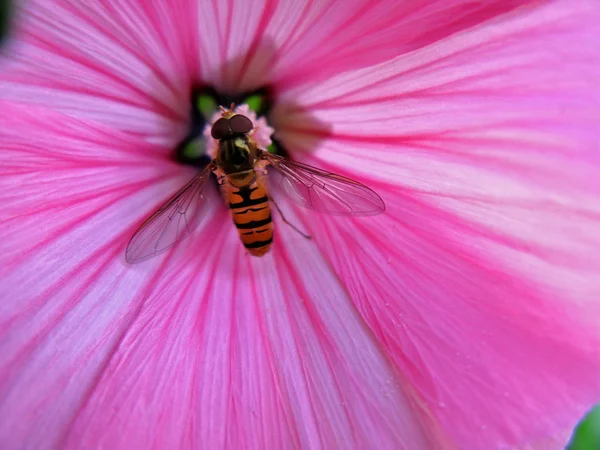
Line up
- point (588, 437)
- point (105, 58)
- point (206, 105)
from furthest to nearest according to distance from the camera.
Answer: point (588, 437) → point (206, 105) → point (105, 58)

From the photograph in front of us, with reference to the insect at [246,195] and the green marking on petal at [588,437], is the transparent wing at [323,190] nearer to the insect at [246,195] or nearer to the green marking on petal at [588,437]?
the insect at [246,195]

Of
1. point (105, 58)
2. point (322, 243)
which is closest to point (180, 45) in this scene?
point (105, 58)

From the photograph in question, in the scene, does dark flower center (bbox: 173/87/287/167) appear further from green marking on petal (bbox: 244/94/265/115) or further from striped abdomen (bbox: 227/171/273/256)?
striped abdomen (bbox: 227/171/273/256)

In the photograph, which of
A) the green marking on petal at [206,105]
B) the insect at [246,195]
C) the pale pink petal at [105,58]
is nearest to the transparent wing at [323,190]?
the insect at [246,195]

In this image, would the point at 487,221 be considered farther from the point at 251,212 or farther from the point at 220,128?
the point at 220,128

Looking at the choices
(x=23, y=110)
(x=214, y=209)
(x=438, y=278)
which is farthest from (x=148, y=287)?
(x=438, y=278)

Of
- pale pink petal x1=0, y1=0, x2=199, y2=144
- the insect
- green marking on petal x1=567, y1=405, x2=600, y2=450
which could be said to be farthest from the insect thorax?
green marking on petal x1=567, y1=405, x2=600, y2=450
